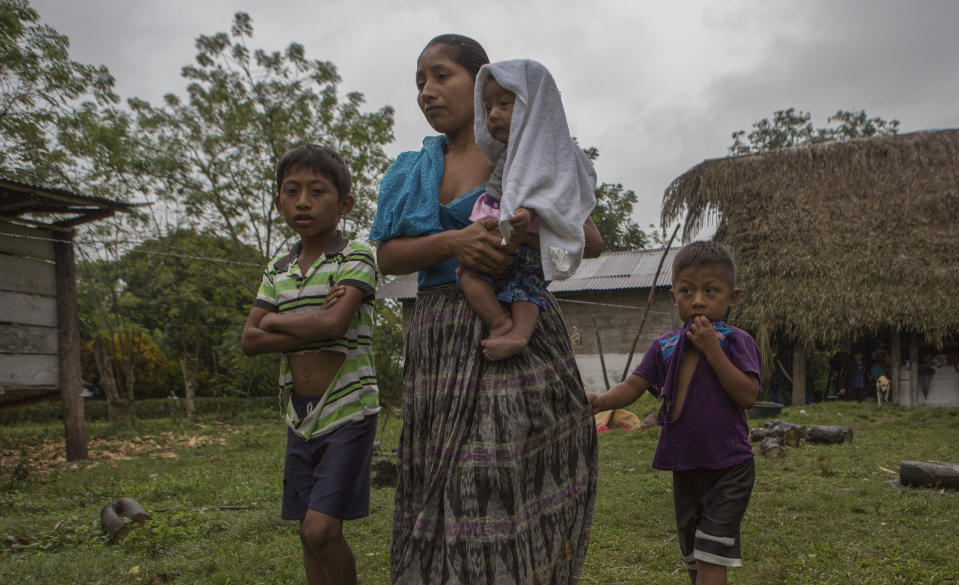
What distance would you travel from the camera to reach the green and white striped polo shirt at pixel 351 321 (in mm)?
2125

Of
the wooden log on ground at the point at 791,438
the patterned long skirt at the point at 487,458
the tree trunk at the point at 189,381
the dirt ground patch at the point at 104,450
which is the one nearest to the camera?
the patterned long skirt at the point at 487,458

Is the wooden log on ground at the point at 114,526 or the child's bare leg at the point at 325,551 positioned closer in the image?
the child's bare leg at the point at 325,551

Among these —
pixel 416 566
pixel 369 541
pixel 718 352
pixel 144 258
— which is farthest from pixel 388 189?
pixel 144 258

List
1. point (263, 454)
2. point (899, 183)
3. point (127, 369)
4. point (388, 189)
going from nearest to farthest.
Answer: point (388, 189), point (263, 454), point (899, 183), point (127, 369)

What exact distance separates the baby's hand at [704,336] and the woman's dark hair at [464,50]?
3.57ft

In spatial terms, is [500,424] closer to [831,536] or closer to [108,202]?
[831,536]

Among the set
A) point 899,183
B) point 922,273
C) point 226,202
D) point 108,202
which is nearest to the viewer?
point 108,202

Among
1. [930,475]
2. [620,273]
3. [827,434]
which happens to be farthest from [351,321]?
[620,273]

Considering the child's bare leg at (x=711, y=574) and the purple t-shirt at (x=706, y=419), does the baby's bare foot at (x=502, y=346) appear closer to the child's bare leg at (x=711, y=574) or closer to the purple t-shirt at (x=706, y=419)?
the purple t-shirt at (x=706, y=419)

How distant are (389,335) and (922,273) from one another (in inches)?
437

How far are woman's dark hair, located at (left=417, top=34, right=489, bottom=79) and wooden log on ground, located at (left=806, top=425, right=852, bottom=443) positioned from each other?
8256 mm

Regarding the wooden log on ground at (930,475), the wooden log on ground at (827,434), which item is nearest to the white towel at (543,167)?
the wooden log on ground at (930,475)

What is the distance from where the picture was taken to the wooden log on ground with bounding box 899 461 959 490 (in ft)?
18.4

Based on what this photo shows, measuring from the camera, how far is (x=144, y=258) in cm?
1658
